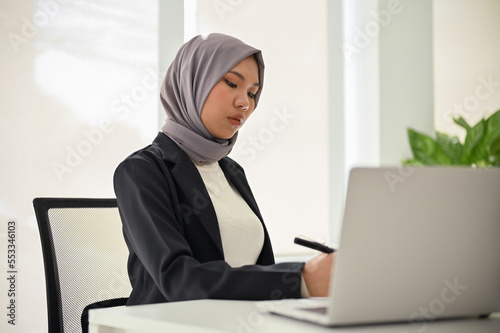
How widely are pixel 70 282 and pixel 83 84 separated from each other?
4.59ft

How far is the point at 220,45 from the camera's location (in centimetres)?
172

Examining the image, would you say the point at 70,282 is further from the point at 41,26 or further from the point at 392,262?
the point at 41,26

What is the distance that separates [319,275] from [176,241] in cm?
34

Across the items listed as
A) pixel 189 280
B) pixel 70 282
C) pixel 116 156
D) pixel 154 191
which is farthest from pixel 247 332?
pixel 116 156

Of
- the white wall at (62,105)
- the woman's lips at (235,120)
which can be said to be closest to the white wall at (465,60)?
the white wall at (62,105)

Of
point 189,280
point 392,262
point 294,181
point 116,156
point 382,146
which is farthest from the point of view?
point 382,146

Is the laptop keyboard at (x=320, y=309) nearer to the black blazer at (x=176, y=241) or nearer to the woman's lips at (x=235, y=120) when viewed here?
the black blazer at (x=176, y=241)

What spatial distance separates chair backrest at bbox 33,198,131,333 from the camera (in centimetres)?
151

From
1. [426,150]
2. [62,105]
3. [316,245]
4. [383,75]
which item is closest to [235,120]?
[316,245]

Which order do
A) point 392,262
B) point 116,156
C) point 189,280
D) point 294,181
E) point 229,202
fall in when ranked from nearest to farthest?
point 392,262 → point 189,280 → point 229,202 → point 116,156 → point 294,181

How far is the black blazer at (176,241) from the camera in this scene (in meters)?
1.12

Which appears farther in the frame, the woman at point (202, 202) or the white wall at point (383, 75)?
the white wall at point (383, 75)

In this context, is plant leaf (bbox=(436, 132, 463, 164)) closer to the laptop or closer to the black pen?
the laptop

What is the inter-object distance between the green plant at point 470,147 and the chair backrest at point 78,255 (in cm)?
96
